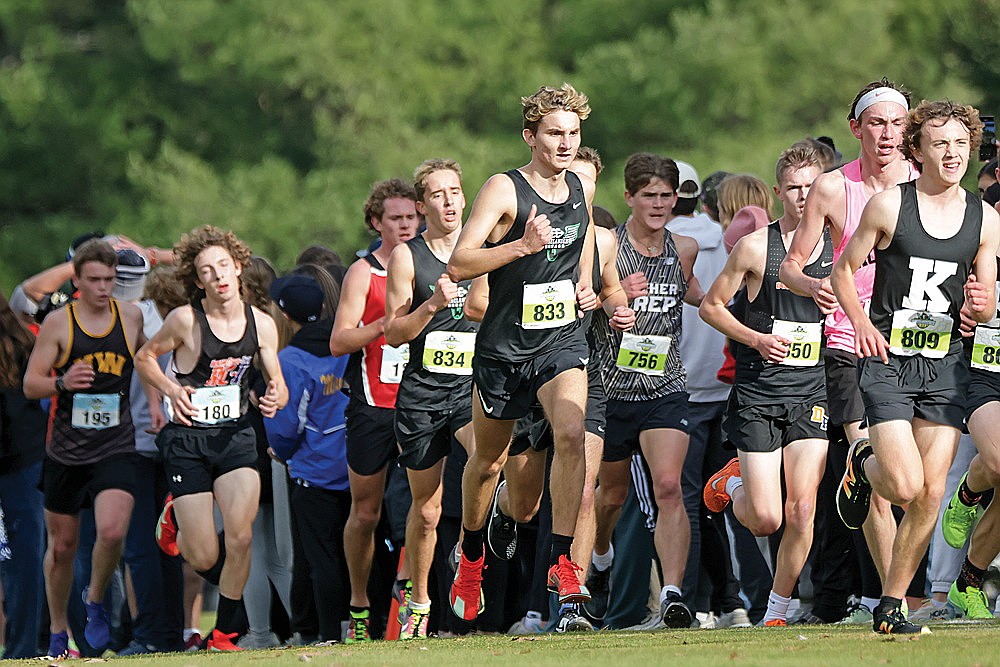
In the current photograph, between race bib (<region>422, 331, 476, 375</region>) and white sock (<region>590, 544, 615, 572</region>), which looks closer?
race bib (<region>422, 331, 476, 375</region>)

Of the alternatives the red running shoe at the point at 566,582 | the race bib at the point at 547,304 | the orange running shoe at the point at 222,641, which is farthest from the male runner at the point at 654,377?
the orange running shoe at the point at 222,641

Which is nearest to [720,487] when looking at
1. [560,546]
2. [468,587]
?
[468,587]

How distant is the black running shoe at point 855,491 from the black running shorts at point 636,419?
1.18 m

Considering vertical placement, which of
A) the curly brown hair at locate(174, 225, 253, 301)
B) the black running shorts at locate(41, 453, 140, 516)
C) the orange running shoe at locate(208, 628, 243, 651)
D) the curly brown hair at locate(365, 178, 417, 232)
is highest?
the curly brown hair at locate(365, 178, 417, 232)

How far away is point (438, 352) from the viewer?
9.06m

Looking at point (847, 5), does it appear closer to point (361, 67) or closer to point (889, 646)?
point (361, 67)

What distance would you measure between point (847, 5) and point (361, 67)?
22.4 feet

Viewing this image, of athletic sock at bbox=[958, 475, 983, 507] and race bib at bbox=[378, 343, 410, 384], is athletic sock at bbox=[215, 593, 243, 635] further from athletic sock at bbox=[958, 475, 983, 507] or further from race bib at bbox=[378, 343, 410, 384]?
athletic sock at bbox=[958, 475, 983, 507]

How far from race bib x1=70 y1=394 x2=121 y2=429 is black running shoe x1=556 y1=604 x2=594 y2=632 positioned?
3.15 m

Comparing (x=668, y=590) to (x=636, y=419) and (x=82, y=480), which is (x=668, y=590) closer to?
(x=636, y=419)

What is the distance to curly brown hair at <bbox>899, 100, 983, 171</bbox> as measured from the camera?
7.38 meters

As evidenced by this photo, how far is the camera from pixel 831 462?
9625 millimetres

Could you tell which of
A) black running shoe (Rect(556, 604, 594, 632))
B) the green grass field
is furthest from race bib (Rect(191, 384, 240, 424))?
black running shoe (Rect(556, 604, 594, 632))

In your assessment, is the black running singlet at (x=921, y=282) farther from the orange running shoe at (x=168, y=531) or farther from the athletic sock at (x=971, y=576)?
the orange running shoe at (x=168, y=531)
